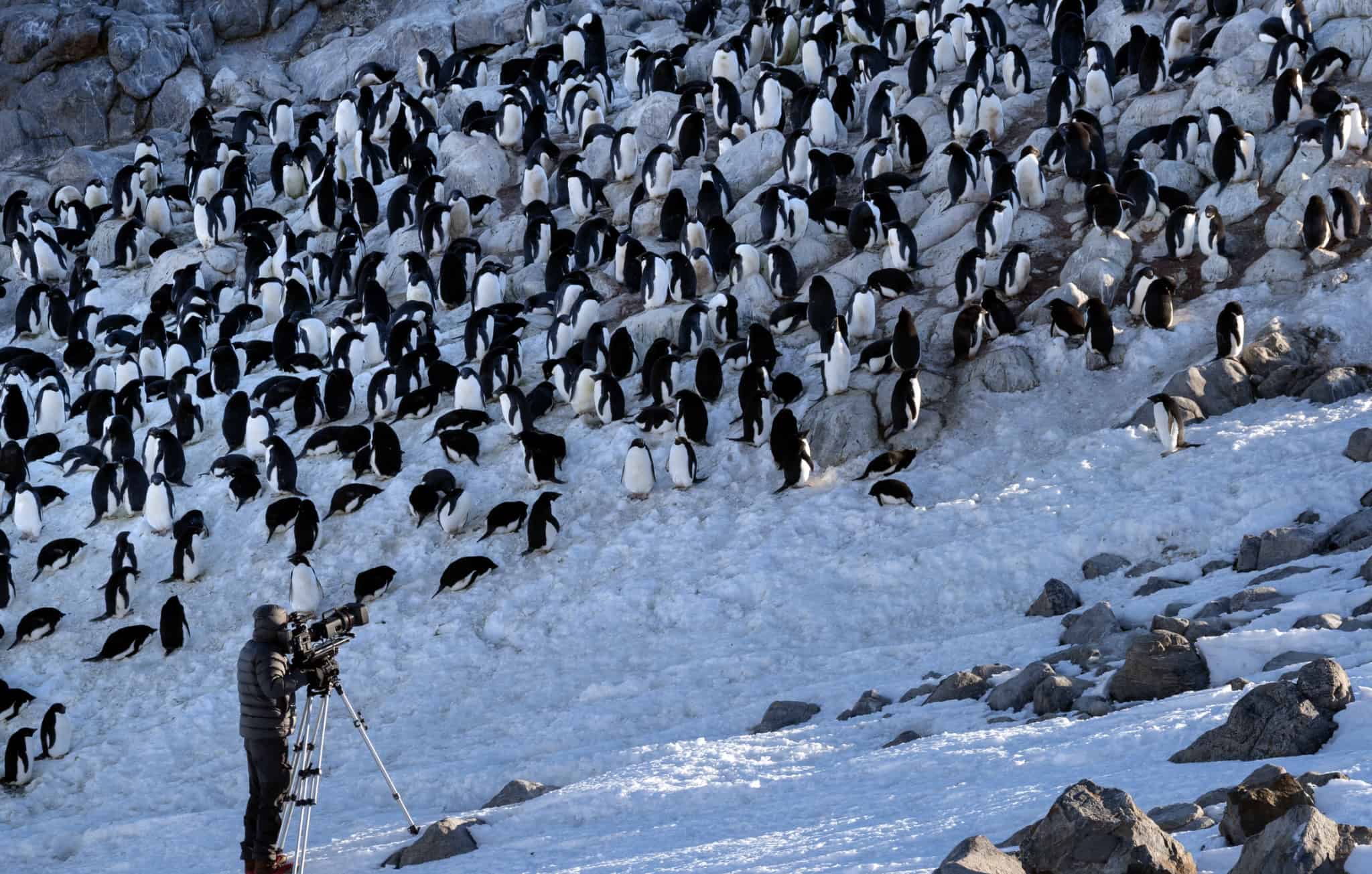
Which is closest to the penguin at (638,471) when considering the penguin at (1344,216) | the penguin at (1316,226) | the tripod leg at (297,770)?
the tripod leg at (297,770)

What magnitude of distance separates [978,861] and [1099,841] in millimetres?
340

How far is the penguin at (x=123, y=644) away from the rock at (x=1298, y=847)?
1009cm

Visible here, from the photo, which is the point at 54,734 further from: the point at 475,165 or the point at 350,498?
the point at 475,165

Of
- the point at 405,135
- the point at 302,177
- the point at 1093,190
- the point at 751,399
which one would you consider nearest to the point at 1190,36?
the point at 1093,190

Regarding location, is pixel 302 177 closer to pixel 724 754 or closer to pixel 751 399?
pixel 751 399

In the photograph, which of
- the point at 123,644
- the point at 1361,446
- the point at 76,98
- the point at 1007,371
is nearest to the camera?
the point at 1361,446

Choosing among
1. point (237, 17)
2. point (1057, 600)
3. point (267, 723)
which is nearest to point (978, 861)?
point (267, 723)

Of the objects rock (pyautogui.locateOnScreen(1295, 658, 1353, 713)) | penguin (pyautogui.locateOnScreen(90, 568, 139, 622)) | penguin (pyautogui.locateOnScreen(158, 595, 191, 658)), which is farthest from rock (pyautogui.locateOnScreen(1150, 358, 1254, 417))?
penguin (pyautogui.locateOnScreen(90, 568, 139, 622))

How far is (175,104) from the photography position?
26.9 meters

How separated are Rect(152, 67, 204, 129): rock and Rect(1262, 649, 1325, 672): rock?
24.0 m

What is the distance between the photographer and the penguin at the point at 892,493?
11.9 metres

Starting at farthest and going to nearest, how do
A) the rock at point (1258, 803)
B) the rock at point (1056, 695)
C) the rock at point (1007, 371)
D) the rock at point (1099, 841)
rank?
1. the rock at point (1007, 371)
2. the rock at point (1056, 695)
3. the rock at point (1258, 803)
4. the rock at point (1099, 841)

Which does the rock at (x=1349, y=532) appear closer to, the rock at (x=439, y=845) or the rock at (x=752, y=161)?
the rock at (x=439, y=845)

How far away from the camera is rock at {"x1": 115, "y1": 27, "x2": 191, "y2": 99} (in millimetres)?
26766
